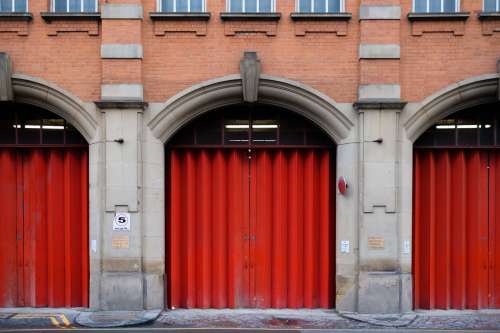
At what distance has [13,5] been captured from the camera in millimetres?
10422

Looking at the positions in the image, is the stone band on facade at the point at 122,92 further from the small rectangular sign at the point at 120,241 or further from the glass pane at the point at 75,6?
the small rectangular sign at the point at 120,241

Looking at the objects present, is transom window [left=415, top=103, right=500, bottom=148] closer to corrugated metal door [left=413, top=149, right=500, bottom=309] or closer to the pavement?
corrugated metal door [left=413, top=149, right=500, bottom=309]

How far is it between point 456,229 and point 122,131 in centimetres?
717

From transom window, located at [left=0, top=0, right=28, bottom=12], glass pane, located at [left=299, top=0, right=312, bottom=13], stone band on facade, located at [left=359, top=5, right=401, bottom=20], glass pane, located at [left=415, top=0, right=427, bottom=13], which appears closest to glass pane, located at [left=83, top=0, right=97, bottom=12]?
transom window, located at [left=0, top=0, right=28, bottom=12]

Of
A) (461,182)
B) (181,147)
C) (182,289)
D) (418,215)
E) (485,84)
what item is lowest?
(182,289)

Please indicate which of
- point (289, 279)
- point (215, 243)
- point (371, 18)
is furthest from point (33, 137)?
point (371, 18)

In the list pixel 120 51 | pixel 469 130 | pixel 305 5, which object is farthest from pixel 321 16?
pixel 120 51

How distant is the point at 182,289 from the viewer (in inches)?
426

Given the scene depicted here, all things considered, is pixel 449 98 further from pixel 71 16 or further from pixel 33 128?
pixel 33 128

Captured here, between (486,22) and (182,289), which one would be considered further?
(182,289)

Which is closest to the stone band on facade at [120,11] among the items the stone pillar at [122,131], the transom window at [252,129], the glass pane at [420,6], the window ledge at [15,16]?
the stone pillar at [122,131]

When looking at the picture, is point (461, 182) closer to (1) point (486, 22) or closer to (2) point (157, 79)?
(1) point (486, 22)

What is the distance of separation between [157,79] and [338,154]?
397 cm

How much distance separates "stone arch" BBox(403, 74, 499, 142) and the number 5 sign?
584 centimetres
